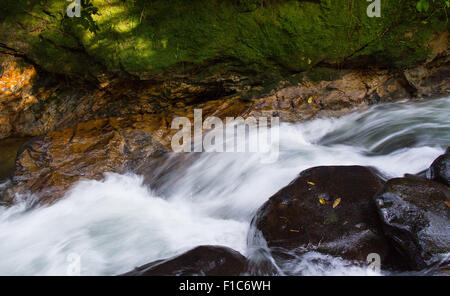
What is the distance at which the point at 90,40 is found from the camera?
4.71 meters

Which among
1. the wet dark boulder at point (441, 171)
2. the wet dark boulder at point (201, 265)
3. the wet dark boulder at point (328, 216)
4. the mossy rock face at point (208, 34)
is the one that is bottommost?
the wet dark boulder at point (201, 265)

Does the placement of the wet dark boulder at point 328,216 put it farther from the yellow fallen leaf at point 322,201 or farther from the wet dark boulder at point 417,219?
the wet dark boulder at point 417,219

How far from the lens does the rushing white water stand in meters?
3.18

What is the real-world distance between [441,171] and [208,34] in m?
3.47

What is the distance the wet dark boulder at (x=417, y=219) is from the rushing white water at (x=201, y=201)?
43 centimetres

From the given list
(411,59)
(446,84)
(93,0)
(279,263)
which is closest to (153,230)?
(279,263)

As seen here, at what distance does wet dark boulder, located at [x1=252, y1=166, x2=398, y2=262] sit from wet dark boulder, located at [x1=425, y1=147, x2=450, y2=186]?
47 centimetres

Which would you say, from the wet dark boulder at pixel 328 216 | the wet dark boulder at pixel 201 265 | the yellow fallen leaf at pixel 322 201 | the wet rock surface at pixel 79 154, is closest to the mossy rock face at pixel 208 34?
the wet rock surface at pixel 79 154

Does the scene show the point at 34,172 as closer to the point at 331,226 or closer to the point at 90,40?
the point at 90,40

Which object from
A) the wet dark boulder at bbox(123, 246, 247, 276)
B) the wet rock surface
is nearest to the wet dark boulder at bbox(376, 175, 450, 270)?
the wet dark boulder at bbox(123, 246, 247, 276)

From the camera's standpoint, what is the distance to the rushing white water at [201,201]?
125 inches

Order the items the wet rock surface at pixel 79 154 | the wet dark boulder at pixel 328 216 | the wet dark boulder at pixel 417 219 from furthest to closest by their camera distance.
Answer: the wet rock surface at pixel 79 154 → the wet dark boulder at pixel 328 216 → the wet dark boulder at pixel 417 219

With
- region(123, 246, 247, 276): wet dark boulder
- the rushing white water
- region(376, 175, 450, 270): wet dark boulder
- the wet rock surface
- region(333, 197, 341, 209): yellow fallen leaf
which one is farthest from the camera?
the wet rock surface

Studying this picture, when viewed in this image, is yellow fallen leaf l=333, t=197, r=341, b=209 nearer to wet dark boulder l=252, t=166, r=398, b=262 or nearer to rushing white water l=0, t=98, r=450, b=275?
wet dark boulder l=252, t=166, r=398, b=262
